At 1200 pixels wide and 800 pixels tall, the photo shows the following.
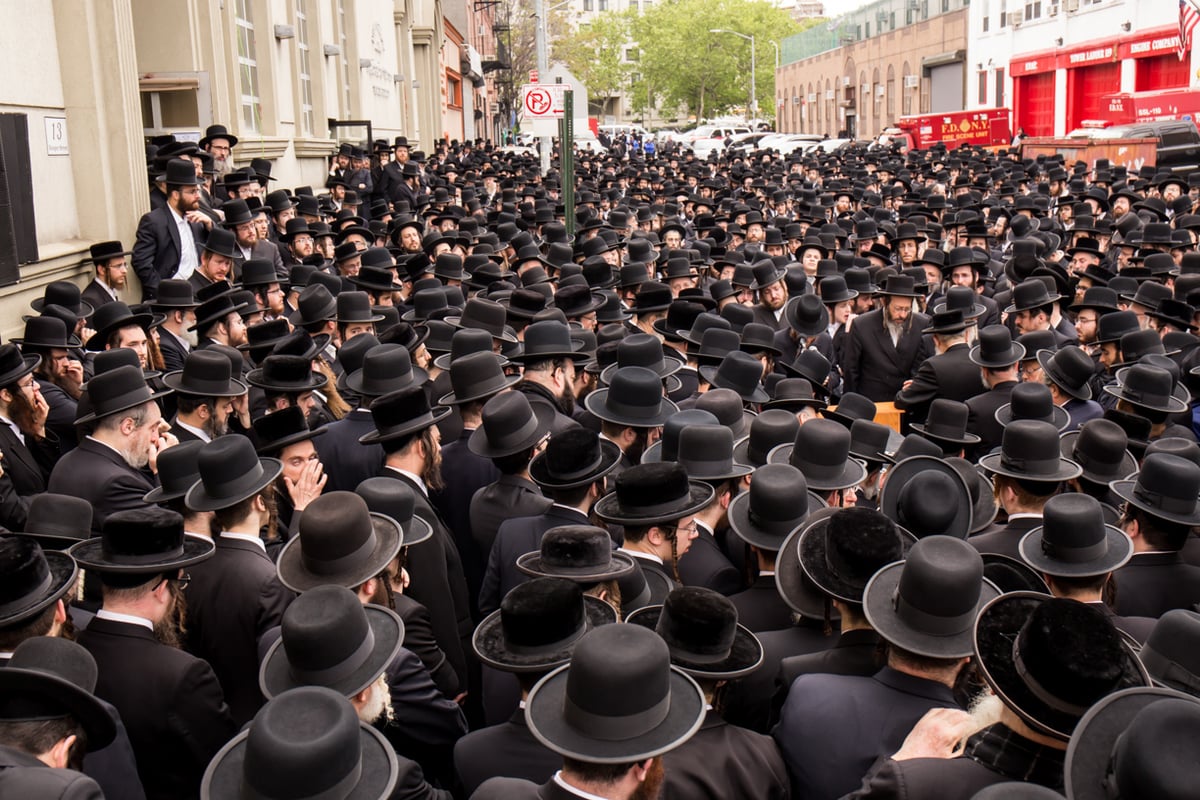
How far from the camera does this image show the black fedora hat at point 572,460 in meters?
4.80

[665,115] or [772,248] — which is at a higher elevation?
[665,115]

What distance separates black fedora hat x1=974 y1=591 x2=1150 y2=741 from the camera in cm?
285

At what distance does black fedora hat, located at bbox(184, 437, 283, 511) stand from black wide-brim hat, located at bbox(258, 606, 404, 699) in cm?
100

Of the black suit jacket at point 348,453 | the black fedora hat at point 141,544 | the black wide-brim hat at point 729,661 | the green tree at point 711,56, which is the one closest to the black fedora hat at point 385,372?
the black suit jacket at point 348,453

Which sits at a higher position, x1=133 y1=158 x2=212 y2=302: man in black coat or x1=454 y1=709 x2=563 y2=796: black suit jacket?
x1=133 y1=158 x2=212 y2=302: man in black coat

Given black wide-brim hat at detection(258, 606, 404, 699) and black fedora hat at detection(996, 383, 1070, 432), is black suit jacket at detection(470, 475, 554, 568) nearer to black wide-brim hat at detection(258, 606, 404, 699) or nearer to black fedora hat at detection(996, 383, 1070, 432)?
black wide-brim hat at detection(258, 606, 404, 699)

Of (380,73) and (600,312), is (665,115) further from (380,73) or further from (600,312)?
(600,312)

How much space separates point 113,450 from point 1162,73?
130 ft

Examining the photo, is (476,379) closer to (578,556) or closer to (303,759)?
(578,556)

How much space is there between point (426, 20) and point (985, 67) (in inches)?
1086

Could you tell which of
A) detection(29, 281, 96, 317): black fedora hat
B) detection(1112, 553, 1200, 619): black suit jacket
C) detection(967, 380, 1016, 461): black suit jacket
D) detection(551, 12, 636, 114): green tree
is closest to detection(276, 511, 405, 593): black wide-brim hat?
detection(1112, 553, 1200, 619): black suit jacket

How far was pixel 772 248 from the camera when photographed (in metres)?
13.3

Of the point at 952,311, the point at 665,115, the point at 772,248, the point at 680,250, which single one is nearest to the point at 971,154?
the point at 772,248

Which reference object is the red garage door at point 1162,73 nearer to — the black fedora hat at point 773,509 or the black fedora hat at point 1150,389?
the black fedora hat at point 1150,389
